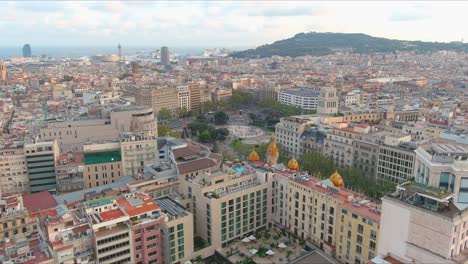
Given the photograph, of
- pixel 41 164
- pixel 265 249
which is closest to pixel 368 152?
pixel 265 249

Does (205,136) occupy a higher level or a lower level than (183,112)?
lower

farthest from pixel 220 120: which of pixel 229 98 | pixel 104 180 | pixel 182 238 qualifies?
pixel 182 238

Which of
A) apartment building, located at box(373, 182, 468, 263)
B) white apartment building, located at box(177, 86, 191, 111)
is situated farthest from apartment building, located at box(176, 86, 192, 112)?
apartment building, located at box(373, 182, 468, 263)

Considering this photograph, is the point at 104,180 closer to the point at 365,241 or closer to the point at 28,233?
the point at 28,233

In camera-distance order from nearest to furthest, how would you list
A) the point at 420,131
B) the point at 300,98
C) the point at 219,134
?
the point at 420,131
the point at 219,134
the point at 300,98

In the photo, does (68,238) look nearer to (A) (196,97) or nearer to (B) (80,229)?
(B) (80,229)

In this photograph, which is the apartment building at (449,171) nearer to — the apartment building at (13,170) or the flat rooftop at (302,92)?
the apartment building at (13,170)
